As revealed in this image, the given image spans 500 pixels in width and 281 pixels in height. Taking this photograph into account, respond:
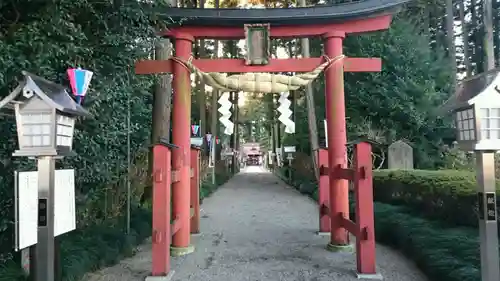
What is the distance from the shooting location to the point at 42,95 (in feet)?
8.93

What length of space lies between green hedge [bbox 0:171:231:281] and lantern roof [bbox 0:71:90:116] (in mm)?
1861

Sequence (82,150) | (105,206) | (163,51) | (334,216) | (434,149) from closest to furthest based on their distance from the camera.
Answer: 1. (82,150)
2. (334,216)
3. (105,206)
4. (163,51)
5. (434,149)

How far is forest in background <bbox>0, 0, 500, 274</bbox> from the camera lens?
3.87 meters

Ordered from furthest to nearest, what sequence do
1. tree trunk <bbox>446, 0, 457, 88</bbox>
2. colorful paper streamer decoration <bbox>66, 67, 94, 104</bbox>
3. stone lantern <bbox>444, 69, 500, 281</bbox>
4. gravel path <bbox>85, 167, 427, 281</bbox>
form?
1. tree trunk <bbox>446, 0, 457, 88</bbox>
2. gravel path <bbox>85, 167, 427, 281</bbox>
3. colorful paper streamer decoration <bbox>66, 67, 94, 104</bbox>
4. stone lantern <bbox>444, 69, 500, 281</bbox>

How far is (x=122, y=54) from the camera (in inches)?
196

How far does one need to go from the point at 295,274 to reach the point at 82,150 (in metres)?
3.16

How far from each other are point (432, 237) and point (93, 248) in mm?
4755

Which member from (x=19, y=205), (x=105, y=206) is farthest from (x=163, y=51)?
(x=19, y=205)

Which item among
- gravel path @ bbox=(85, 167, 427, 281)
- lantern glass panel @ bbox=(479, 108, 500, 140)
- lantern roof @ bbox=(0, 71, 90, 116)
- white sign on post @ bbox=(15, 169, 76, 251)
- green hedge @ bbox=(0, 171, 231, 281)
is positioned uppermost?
lantern roof @ bbox=(0, 71, 90, 116)

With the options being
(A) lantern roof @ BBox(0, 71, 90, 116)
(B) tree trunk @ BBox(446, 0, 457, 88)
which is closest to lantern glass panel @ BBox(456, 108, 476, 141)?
(A) lantern roof @ BBox(0, 71, 90, 116)

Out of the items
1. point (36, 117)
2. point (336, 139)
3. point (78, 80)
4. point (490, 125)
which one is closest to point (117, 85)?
point (78, 80)

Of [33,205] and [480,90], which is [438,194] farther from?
[33,205]

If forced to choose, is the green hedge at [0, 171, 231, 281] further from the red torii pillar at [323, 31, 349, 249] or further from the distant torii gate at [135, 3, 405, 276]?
the red torii pillar at [323, 31, 349, 249]

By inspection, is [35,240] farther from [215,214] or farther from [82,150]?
Answer: [215,214]
